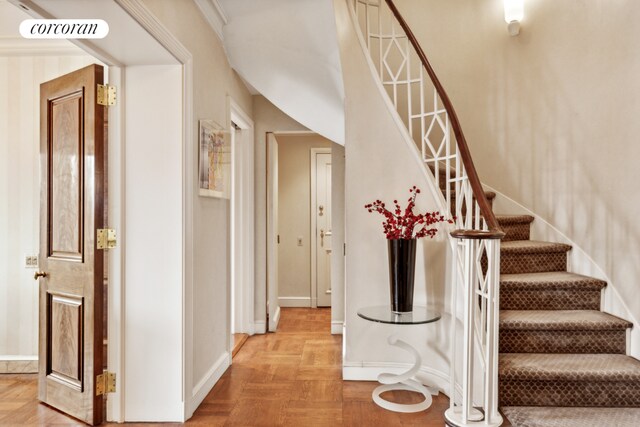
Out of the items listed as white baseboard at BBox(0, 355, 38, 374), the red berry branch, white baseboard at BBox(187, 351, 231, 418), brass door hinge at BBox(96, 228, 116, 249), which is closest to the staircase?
the red berry branch

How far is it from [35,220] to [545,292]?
3783 millimetres

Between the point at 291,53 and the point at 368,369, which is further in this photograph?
the point at 291,53

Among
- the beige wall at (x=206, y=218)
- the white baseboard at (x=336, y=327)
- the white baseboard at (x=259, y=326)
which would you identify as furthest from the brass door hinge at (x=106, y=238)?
the white baseboard at (x=336, y=327)

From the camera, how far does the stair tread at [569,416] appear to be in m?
2.06

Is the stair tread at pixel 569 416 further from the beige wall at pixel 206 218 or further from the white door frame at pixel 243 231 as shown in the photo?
the white door frame at pixel 243 231

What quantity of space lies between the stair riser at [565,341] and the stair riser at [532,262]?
61cm

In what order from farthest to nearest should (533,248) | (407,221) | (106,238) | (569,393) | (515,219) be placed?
(515,219) < (533,248) < (407,221) < (106,238) < (569,393)

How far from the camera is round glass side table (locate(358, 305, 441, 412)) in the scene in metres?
2.55

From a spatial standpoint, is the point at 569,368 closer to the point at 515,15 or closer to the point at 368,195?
the point at 368,195

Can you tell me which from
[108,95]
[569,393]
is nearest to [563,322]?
[569,393]

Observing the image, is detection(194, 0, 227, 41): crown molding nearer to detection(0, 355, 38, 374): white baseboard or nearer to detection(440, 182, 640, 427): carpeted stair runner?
detection(440, 182, 640, 427): carpeted stair runner

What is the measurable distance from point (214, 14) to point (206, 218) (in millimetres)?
1416

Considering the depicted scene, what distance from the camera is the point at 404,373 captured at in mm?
2779

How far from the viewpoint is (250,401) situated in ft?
8.89
